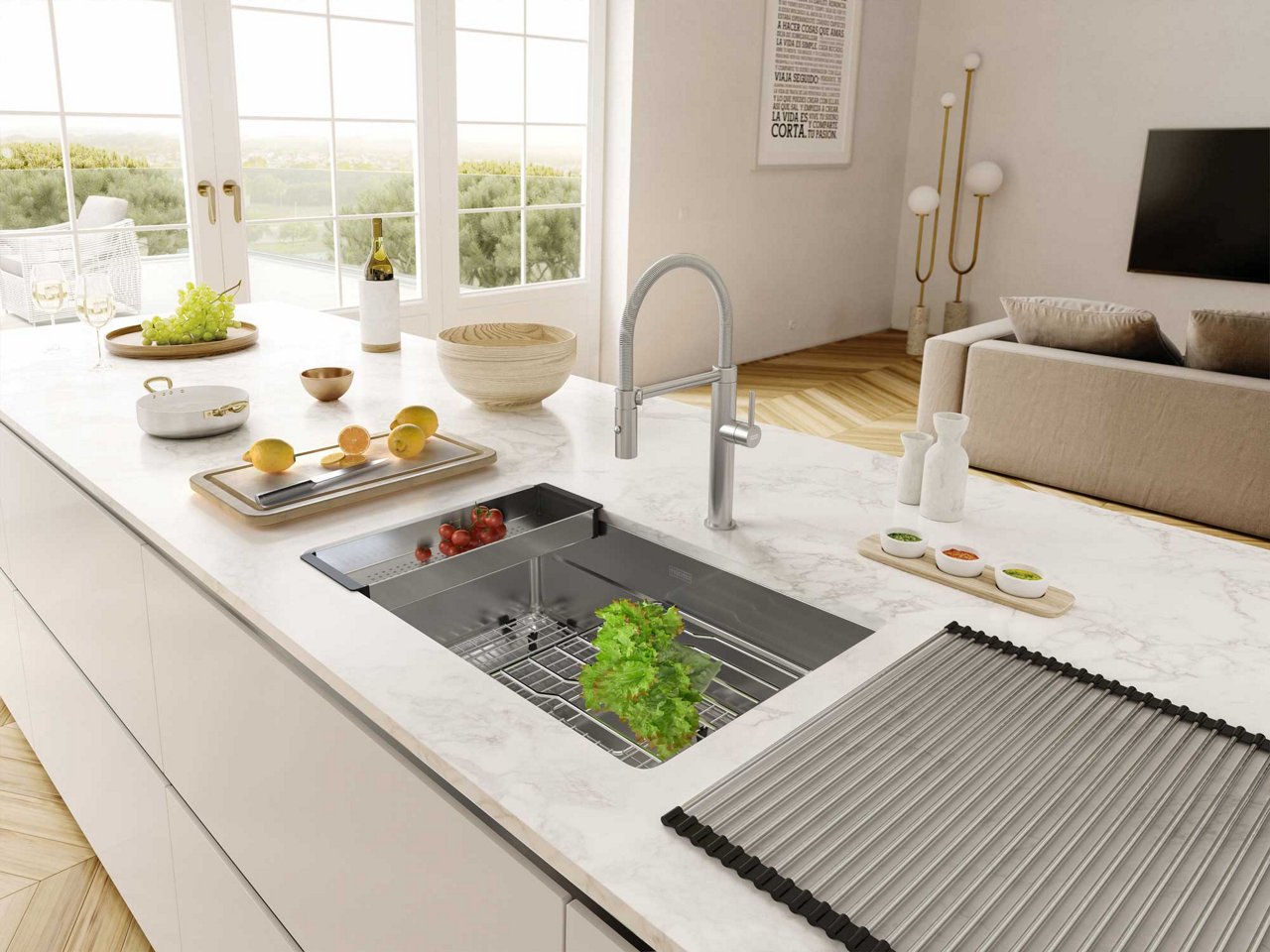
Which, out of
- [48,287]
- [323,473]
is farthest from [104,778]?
[48,287]

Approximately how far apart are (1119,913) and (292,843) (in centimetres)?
88

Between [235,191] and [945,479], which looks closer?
[945,479]

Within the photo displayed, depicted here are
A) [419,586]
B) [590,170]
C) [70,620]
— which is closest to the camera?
[419,586]

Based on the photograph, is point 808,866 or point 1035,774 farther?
point 1035,774

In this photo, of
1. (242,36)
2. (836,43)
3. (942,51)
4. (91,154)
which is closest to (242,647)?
(91,154)

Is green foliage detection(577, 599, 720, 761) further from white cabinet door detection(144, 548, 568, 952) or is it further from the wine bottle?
the wine bottle

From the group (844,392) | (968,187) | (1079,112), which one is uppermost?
(1079,112)

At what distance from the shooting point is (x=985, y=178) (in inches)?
259

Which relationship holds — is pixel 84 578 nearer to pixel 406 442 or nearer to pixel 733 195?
pixel 406 442

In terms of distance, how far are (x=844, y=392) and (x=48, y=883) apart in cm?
476

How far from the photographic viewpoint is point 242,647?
3.95 ft

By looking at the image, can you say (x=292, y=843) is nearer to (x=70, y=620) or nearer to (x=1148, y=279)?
(x=70, y=620)

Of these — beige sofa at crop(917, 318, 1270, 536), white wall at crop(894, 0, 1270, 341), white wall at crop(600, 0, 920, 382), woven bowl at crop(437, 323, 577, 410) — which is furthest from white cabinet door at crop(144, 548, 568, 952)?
white wall at crop(894, 0, 1270, 341)

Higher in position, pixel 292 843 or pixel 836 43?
pixel 836 43
